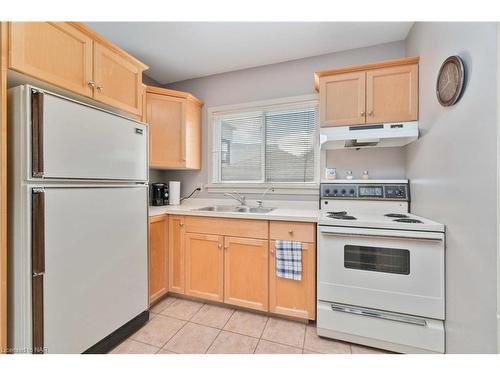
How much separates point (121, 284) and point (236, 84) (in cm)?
229

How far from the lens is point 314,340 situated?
5.24ft

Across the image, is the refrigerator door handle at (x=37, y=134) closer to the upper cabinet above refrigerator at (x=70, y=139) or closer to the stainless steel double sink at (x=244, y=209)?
the upper cabinet above refrigerator at (x=70, y=139)

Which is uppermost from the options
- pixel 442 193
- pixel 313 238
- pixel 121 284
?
pixel 442 193

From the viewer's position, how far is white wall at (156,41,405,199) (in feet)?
6.98

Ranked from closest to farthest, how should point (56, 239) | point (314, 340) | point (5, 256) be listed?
point (5, 256) < point (56, 239) < point (314, 340)

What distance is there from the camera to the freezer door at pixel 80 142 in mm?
1088

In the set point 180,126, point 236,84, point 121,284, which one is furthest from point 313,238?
point 236,84

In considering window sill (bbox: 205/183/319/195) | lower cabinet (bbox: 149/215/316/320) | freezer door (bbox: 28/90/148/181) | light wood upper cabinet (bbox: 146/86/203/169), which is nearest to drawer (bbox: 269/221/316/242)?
lower cabinet (bbox: 149/215/316/320)

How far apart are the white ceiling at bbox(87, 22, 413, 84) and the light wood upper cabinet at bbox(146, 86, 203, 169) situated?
37cm

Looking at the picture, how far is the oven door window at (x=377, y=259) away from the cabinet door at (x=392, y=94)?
1.02 m

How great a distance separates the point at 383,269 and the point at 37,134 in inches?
84.6

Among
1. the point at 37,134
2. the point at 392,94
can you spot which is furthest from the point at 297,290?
the point at 37,134

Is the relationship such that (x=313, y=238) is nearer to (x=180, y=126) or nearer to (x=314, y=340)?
(x=314, y=340)

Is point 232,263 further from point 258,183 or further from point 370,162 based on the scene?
point 370,162
